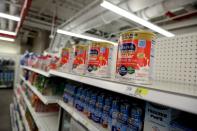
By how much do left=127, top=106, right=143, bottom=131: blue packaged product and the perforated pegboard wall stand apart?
10.2 inches

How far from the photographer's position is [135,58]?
27.6 inches

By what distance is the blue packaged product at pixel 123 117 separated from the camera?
85 centimetres

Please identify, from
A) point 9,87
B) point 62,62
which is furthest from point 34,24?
point 62,62

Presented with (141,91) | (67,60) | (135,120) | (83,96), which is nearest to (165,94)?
(141,91)

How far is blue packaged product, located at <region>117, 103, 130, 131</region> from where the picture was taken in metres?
0.85

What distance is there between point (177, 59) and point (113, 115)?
18.2 inches

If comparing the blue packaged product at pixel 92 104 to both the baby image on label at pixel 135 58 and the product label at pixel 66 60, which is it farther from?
the baby image on label at pixel 135 58

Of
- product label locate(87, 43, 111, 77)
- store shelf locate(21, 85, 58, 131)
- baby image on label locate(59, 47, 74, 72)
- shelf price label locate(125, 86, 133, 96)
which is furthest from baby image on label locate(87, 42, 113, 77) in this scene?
store shelf locate(21, 85, 58, 131)

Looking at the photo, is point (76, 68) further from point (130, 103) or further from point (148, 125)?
point (148, 125)

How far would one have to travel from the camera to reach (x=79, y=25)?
5.12 m

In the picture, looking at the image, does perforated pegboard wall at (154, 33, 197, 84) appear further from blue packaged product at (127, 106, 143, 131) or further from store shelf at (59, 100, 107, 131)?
store shelf at (59, 100, 107, 131)

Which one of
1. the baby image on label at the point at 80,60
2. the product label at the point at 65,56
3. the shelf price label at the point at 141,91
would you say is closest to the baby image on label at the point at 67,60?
the product label at the point at 65,56

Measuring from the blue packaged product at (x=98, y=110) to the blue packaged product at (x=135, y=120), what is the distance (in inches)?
10.9

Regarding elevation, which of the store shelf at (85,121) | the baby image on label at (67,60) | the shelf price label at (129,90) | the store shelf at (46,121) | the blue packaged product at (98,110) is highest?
the baby image on label at (67,60)
